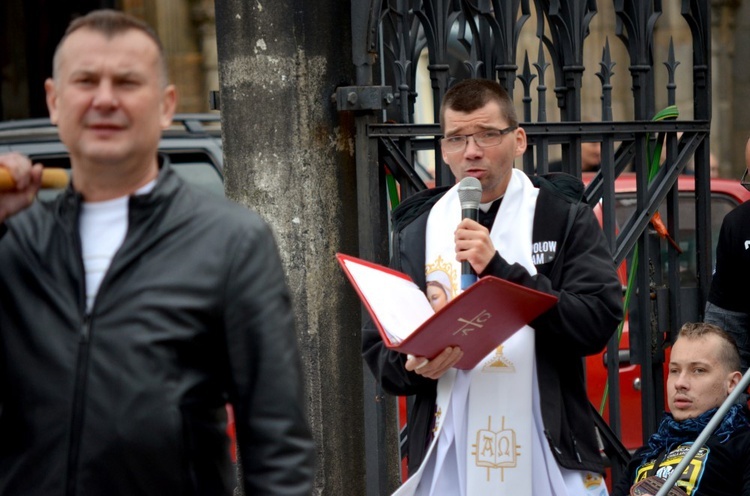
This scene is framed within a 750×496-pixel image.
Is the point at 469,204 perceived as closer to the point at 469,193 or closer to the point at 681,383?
the point at 469,193

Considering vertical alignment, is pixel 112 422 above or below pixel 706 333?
above

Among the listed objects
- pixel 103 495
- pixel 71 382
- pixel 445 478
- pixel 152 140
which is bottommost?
pixel 445 478

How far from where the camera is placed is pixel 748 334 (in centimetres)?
530

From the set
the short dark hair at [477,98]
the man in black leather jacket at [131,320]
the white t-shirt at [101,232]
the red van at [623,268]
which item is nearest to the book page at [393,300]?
the short dark hair at [477,98]

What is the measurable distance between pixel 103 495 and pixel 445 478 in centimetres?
181

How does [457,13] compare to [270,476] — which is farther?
[457,13]

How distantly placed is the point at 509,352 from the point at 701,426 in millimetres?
1036

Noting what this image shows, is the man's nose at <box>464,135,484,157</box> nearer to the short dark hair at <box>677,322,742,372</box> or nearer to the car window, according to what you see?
Result: the short dark hair at <box>677,322,742,372</box>

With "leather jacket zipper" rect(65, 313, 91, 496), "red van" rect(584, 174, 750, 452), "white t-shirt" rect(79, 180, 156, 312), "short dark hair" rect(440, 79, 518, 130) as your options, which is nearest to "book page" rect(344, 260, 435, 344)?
"short dark hair" rect(440, 79, 518, 130)

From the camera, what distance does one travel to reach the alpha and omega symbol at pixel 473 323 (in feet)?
12.6

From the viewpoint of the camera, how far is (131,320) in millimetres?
2613

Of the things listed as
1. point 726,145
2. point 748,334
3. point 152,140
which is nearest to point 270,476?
point 152,140

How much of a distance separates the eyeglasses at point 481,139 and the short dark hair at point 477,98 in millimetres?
64

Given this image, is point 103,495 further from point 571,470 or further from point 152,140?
point 571,470
